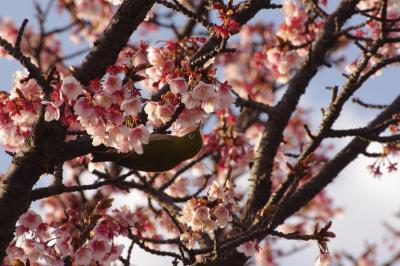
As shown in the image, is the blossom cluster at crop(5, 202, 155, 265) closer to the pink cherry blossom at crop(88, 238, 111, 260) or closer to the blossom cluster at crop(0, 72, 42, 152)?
the pink cherry blossom at crop(88, 238, 111, 260)

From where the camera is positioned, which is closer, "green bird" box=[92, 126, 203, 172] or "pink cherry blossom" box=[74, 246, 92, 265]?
"green bird" box=[92, 126, 203, 172]

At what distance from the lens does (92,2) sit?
1250 centimetres

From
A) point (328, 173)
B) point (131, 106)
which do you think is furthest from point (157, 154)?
point (328, 173)

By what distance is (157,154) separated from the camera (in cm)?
370

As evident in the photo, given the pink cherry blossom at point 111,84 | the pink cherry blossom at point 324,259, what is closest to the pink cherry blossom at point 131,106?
the pink cherry blossom at point 111,84

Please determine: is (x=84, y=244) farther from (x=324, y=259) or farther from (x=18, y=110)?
(x=324, y=259)

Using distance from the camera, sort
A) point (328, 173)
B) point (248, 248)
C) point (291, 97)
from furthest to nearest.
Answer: point (291, 97)
point (328, 173)
point (248, 248)

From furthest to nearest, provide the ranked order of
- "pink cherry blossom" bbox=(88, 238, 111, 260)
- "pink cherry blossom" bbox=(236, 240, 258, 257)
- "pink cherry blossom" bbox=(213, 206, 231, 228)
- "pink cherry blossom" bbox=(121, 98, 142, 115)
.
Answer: "pink cherry blossom" bbox=(236, 240, 258, 257), "pink cherry blossom" bbox=(88, 238, 111, 260), "pink cherry blossom" bbox=(213, 206, 231, 228), "pink cherry blossom" bbox=(121, 98, 142, 115)

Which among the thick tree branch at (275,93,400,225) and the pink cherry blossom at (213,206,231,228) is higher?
the thick tree branch at (275,93,400,225)

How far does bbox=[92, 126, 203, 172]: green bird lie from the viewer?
12.1 ft

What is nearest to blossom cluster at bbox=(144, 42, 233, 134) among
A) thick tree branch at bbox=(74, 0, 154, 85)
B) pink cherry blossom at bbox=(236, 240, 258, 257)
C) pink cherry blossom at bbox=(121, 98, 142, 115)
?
pink cherry blossom at bbox=(121, 98, 142, 115)

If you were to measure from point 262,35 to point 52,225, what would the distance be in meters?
10.1

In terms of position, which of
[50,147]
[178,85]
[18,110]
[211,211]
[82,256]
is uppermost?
[18,110]

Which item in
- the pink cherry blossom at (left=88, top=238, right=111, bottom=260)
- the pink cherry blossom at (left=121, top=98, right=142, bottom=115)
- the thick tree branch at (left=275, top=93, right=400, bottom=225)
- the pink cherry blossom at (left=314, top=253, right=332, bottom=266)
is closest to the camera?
the pink cherry blossom at (left=121, top=98, right=142, bottom=115)
